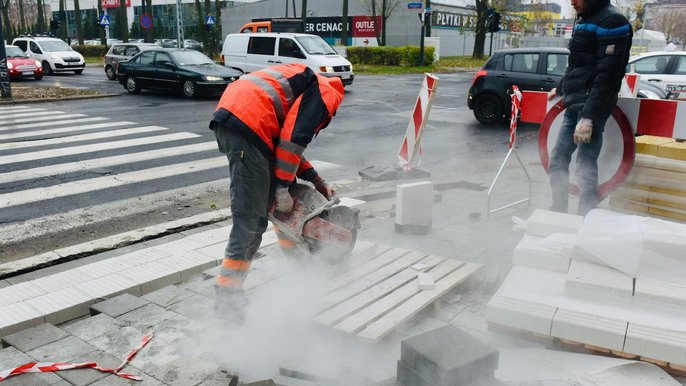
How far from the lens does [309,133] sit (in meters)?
3.17

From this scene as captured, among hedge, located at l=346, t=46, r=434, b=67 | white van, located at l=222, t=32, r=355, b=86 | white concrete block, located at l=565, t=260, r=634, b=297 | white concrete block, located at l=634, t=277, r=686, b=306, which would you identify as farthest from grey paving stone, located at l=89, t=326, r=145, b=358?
hedge, located at l=346, t=46, r=434, b=67

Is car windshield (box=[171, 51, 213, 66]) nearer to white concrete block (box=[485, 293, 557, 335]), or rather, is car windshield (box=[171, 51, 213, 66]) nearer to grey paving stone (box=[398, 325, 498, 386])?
white concrete block (box=[485, 293, 557, 335])

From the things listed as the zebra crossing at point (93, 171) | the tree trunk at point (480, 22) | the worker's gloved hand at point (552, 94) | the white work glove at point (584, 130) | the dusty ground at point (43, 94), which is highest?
the tree trunk at point (480, 22)

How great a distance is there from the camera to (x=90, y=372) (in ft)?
9.60

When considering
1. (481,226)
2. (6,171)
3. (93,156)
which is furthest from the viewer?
(93,156)

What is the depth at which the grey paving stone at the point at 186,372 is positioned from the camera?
2.84m

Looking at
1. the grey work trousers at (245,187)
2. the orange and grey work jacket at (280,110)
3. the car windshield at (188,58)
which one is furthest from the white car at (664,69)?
the car windshield at (188,58)

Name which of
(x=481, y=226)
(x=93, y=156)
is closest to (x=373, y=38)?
(x=93, y=156)

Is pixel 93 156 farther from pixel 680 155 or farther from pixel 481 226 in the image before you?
pixel 680 155

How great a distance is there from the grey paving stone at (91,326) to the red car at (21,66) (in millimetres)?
23191

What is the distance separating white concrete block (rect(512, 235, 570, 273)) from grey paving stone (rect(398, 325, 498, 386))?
3.65ft

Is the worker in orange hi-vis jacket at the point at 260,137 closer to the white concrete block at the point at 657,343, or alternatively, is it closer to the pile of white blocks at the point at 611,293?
the pile of white blocks at the point at 611,293

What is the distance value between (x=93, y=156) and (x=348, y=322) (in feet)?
23.2

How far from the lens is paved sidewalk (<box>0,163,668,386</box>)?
9.56ft
